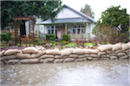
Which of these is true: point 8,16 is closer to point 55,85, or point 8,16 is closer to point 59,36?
point 59,36

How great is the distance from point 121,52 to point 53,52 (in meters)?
3.04

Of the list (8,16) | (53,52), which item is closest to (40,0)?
A: (8,16)

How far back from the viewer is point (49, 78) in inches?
121

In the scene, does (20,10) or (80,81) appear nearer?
(80,81)

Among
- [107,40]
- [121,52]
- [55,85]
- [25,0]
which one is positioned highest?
[25,0]

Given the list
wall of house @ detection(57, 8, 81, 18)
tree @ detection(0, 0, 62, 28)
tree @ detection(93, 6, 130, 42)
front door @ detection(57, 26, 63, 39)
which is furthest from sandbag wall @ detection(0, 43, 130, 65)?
front door @ detection(57, 26, 63, 39)

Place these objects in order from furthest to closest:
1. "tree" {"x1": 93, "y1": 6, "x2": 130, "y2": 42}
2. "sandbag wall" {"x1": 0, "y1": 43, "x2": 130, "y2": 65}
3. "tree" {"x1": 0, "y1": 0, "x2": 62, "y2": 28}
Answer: "tree" {"x1": 0, "y1": 0, "x2": 62, "y2": 28} → "tree" {"x1": 93, "y1": 6, "x2": 130, "y2": 42} → "sandbag wall" {"x1": 0, "y1": 43, "x2": 130, "y2": 65}

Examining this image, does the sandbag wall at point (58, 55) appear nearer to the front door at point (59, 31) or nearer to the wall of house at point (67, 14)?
the wall of house at point (67, 14)

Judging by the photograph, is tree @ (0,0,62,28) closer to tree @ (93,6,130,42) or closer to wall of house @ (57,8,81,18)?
wall of house @ (57,8,81,18)

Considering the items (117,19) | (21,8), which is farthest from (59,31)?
(117,19)

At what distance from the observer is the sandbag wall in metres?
4.54

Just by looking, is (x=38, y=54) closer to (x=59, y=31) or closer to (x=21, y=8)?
(x=21, y=8)

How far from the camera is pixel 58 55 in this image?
188 inches

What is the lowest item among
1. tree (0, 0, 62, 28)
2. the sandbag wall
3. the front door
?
the sandbag wall
